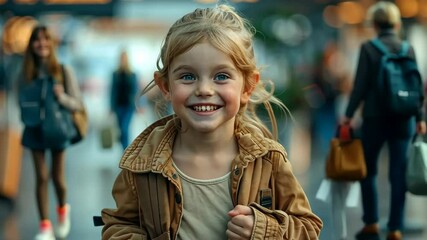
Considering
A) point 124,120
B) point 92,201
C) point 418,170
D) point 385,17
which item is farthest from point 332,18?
point 418,170

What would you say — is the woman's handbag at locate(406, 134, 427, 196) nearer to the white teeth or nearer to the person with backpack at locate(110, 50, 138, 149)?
the white teeth

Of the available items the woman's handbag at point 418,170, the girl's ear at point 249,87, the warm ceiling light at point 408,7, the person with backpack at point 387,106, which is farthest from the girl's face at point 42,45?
the warm ceiling light at point 408,7

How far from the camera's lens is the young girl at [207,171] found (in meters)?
2.86

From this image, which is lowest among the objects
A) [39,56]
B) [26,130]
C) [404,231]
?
[404,231]

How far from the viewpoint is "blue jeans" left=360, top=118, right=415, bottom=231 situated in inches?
290

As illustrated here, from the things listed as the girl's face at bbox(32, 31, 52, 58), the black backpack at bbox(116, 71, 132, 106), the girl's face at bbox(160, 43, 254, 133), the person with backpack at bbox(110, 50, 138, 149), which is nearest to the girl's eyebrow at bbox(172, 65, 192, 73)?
the girl's face at bbox(160, 43, 254, 133)

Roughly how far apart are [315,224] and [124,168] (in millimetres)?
575

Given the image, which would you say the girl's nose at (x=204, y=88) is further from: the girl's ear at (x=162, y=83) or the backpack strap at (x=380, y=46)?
the backpack strap at (x=380, y=46)

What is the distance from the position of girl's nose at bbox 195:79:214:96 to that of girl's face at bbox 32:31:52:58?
4.94 m

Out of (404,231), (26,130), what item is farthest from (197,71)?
(404,231)

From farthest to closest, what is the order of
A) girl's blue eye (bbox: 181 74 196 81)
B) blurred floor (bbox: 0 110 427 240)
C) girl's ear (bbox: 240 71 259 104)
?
blurred floor (bbox: 0 110 427 240), girl's ear (bbox: 240 71 259 104), girl's blue eye (bbox: 181 74 196 81)

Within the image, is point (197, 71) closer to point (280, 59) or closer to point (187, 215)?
point (187, 215)

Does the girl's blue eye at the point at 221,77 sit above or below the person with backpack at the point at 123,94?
above

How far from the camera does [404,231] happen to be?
26.8ft
